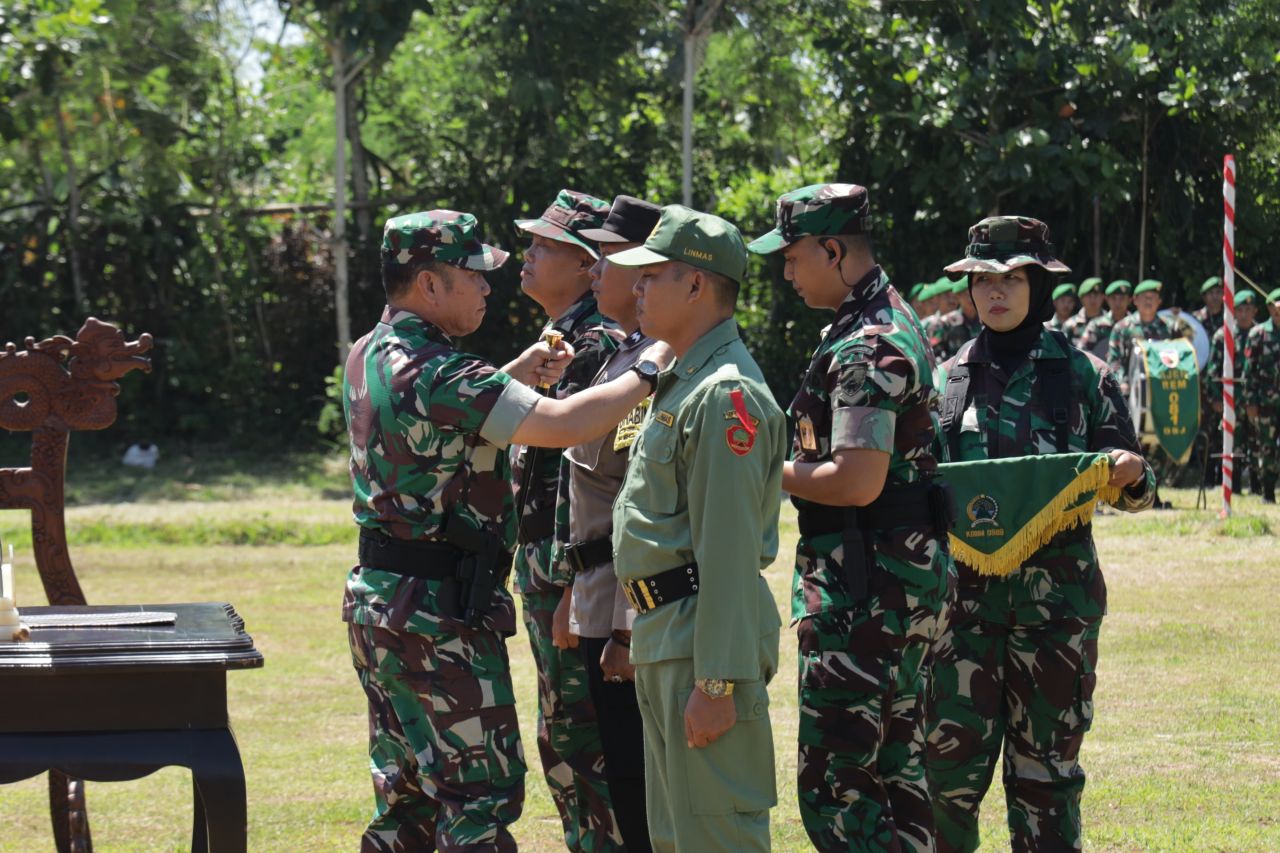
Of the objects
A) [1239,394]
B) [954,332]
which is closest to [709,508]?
[954,332]

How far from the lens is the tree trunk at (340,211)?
17.8 meters

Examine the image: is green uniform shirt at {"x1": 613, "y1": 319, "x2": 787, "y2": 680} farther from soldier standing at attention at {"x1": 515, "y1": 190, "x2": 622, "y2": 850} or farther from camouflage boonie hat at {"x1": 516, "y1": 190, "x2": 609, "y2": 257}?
camouflage boonie hat at {"x1": 516, "y1": 190, "x2": 609, "y2": 257}

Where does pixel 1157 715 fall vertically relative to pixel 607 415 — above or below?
below

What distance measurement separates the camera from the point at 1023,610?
15.4 feet

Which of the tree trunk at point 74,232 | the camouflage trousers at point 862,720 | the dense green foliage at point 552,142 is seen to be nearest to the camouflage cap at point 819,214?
the camouflage trousers at point 862,720

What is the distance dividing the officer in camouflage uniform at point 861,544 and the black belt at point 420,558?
0.91m

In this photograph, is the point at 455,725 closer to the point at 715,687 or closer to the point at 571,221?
the point at 715,687

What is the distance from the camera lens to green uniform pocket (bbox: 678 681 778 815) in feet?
11.6

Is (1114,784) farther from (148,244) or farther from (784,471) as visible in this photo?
(148,244)

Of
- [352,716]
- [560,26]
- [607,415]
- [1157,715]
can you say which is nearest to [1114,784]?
[1157,715]

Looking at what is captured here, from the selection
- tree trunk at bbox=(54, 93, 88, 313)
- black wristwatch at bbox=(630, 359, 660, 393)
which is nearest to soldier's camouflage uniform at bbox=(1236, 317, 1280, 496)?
black wristwatch at bbox=(630, 359, 660, 393)

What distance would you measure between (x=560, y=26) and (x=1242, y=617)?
39.9 feet

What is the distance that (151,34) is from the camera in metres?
18.7

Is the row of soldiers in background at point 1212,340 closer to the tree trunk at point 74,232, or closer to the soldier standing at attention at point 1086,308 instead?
the soldier standing at attention at point 1086,308
